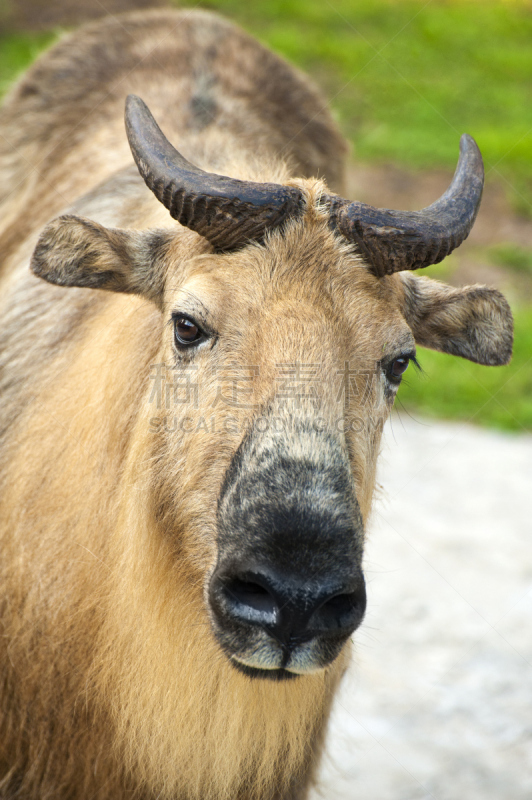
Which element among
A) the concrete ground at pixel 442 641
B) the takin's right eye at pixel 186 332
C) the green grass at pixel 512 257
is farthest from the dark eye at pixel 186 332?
the green grass at pixel 512 257

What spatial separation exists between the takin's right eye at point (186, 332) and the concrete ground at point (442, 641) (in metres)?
1.44

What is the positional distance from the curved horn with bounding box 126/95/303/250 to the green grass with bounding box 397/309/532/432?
6316 mm

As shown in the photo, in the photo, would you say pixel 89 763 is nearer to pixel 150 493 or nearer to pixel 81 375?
pixel 150 493

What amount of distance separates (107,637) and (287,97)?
5007 mm

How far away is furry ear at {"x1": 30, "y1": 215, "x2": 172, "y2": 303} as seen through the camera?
13.3ft

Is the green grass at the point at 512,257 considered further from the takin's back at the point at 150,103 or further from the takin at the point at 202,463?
the takin at the point at 202,463

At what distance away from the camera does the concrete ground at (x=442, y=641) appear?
19.2 feet

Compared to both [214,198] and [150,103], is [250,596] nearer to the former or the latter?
[214,198]

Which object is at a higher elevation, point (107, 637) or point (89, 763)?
point (107, 637)

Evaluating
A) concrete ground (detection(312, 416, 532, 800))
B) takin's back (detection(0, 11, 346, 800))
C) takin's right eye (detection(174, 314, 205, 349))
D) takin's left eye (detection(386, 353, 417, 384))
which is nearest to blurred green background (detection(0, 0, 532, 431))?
concrete ground (detection(312, 416, 532, 800))

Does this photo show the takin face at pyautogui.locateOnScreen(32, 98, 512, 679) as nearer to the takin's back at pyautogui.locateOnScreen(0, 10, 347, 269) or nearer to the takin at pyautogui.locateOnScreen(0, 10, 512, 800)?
the takin at pyautogui.locateOnScreen(0, 10, 512, 800)

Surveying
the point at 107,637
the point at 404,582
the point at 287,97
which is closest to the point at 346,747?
the point at 404,582

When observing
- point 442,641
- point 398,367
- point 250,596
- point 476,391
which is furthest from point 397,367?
point 476,391

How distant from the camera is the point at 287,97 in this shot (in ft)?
24.2
